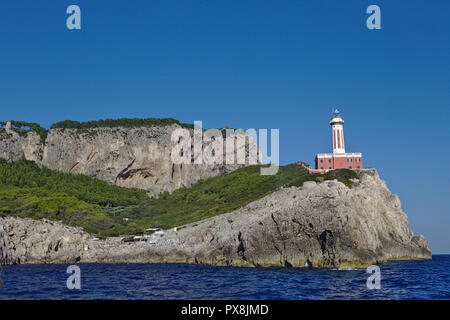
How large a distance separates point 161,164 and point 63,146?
40.7 meters

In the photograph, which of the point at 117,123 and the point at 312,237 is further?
the point at 117,123

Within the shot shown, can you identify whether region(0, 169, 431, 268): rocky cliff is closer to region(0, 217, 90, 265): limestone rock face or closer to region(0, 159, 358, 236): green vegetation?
region(0, 217, 90, 265): limestone rock face

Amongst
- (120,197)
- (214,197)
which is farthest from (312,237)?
(120,197)

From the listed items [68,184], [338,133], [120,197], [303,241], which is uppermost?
[338,133]

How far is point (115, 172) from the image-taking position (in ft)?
520

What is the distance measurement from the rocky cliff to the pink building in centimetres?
1995

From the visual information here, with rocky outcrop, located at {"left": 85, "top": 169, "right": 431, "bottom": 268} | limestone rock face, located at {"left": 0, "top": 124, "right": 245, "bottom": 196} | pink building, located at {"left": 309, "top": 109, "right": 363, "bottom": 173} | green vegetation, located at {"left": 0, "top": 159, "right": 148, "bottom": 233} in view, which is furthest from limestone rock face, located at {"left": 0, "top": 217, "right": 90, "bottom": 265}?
limestone rock face, located at {"left": 0, "top": 124, "right": 245, "bottom": 196}

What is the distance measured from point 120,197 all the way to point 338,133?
2941 inches

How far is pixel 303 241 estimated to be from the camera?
46.4m

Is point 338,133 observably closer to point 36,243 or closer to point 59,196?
point 36,243

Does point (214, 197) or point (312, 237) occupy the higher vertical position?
point (214, 197)

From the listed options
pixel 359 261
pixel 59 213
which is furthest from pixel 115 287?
pixel 59 213

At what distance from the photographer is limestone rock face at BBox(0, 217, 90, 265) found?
7038 centimetres

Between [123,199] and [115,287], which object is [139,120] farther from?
[115,287]
